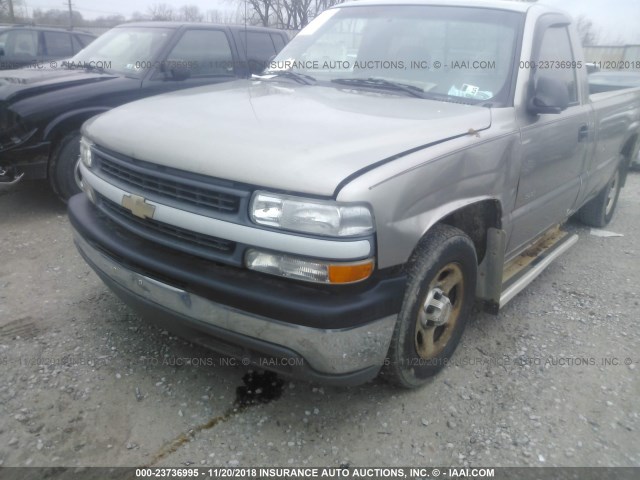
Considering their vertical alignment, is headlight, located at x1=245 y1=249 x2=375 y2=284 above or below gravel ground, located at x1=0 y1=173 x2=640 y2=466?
above

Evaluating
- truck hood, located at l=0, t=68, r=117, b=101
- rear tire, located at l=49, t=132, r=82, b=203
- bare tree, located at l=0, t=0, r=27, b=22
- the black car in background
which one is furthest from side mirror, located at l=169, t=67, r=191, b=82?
bare tree, located at l=0, t=0, r=27, b=22

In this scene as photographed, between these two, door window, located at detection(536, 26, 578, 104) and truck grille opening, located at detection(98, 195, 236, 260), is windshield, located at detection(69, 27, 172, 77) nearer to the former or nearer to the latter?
truck grille opening, located at detection(98, 195, 236, 260)

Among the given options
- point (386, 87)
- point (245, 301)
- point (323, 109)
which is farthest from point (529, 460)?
point (386, 87)

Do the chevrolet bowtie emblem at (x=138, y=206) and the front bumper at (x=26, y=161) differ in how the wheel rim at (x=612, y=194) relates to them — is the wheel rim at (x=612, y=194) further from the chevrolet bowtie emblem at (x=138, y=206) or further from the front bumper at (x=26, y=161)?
the front bumper at (x=26, y=161)

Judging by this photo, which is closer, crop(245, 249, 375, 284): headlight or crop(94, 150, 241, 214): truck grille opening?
crop(245, 249, 375, 284): headlight

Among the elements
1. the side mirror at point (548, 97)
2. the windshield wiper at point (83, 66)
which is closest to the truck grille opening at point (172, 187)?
the side mirror at point (548, 97)

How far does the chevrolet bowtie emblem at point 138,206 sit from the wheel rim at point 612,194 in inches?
190

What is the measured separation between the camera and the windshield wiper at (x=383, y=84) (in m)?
2.98

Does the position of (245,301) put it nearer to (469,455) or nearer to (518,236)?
(469,455)

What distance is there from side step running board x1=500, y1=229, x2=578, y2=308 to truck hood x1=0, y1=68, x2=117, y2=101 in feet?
13.8

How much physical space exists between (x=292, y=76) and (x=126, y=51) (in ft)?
10.1

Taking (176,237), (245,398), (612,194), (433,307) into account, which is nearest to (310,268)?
(176,237)

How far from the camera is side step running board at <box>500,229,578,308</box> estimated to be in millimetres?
3219

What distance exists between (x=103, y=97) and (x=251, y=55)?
6.97ft
